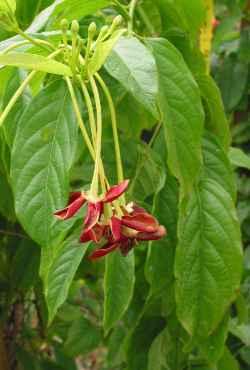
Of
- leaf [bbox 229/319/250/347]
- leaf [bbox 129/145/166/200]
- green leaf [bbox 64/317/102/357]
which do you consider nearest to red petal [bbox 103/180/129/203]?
leaf [bbox 129/145/166/200]

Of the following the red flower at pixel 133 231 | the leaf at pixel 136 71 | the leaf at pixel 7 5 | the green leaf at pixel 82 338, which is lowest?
the green leaf at pixel 82 338

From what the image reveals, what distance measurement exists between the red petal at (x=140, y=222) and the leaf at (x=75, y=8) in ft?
0.83

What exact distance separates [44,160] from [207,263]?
22cm

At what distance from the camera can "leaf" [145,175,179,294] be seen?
2.58 feet

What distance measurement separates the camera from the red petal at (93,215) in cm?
48

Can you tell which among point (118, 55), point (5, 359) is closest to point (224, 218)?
point (118, 55)

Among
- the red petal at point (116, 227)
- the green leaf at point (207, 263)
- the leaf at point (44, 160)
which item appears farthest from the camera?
the green leaf at point (207, 263)

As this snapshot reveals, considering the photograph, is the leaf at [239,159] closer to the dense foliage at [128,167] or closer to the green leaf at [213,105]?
the dense foliage at [128,167]

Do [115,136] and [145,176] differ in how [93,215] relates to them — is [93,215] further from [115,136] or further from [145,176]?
[145,176]

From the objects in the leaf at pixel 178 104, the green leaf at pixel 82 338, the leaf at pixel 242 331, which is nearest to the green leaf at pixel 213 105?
the leaf at pixel 178 104

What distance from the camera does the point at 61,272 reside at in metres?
0.73

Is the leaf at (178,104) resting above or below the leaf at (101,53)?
below

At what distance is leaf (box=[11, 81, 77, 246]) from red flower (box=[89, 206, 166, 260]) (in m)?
0.13

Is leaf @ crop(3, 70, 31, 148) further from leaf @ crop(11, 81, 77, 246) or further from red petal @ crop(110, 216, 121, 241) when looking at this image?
red petal @ crop(110, 216, 121, 241)
